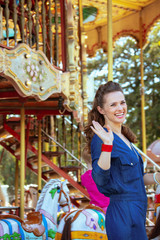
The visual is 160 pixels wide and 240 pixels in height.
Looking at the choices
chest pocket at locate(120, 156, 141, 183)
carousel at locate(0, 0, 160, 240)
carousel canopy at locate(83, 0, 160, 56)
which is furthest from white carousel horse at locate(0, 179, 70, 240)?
carousel canopy at locate(83, 0, 160, 56)

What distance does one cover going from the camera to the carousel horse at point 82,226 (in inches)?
217

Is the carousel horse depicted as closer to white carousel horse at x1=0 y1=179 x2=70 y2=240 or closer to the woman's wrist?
white carousel horse at x1=0 y1=179 x2=70 y2=240

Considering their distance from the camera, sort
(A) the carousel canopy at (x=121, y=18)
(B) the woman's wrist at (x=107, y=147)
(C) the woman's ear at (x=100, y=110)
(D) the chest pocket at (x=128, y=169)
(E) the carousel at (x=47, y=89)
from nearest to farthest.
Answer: (B) the woman's wrist at (x=107, y=147) → (D) the chest pocket at (x=128, y=169) → (C) the woman's ear at (x=100, y=110) → (E) the carousel at (x=47, y=89) → (A) the carousel canopy at (x=121, y=18)

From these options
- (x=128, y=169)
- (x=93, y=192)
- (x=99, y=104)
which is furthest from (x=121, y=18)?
(x=128, y=169)

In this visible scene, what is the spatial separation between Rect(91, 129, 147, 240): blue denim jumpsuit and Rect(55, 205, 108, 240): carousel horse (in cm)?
256

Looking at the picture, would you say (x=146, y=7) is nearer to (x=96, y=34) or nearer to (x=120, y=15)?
(x=120, y=15)

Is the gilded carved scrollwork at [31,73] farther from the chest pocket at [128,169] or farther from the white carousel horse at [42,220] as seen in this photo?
the chest pocket at [128,169]

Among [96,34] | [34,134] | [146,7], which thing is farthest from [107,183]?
[96,34]

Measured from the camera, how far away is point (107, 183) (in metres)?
3.04

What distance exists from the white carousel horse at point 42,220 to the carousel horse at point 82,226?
116cm

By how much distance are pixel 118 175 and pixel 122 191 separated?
11 cm

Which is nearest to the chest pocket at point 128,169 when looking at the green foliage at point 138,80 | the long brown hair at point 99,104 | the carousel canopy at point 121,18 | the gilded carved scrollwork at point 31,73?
the long brown hair at point 99,104

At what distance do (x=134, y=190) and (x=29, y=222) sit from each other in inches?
167

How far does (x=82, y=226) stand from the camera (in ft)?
18.4
